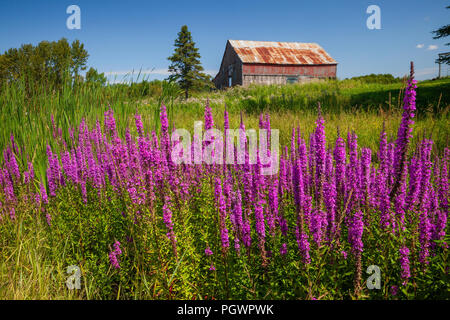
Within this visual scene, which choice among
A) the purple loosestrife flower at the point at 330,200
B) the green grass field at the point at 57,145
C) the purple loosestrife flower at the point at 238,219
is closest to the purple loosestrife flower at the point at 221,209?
the purple loosestrife flower at the point at 238,219

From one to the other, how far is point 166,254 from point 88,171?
228 cm

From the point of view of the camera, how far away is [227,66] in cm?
4278

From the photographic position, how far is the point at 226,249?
2.69m

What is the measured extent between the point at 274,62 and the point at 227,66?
8143 mm

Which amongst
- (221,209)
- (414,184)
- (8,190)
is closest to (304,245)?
(221,209)

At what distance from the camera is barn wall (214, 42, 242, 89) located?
38.2m

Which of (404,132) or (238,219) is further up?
(404,132)

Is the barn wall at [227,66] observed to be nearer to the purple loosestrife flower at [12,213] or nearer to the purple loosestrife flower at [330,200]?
the purple loosestrife flower at [12,213]

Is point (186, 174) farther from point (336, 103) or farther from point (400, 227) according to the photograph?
point (336, 103)

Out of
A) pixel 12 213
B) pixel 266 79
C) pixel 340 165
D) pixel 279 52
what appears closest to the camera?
pixel 340 165

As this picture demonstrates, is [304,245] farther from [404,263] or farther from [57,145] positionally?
[57,145]


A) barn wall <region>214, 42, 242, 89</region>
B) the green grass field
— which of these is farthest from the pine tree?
the green grass field

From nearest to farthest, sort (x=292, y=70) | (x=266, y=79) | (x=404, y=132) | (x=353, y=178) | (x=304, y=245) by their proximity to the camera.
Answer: (x=304, y=245)
(x=404, y=132)
(x=353, y=178)
(x=266, y=79)
(x=292, y=70)

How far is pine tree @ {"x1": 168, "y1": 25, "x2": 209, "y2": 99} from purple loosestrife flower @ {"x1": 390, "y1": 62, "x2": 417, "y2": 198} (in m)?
45.1
